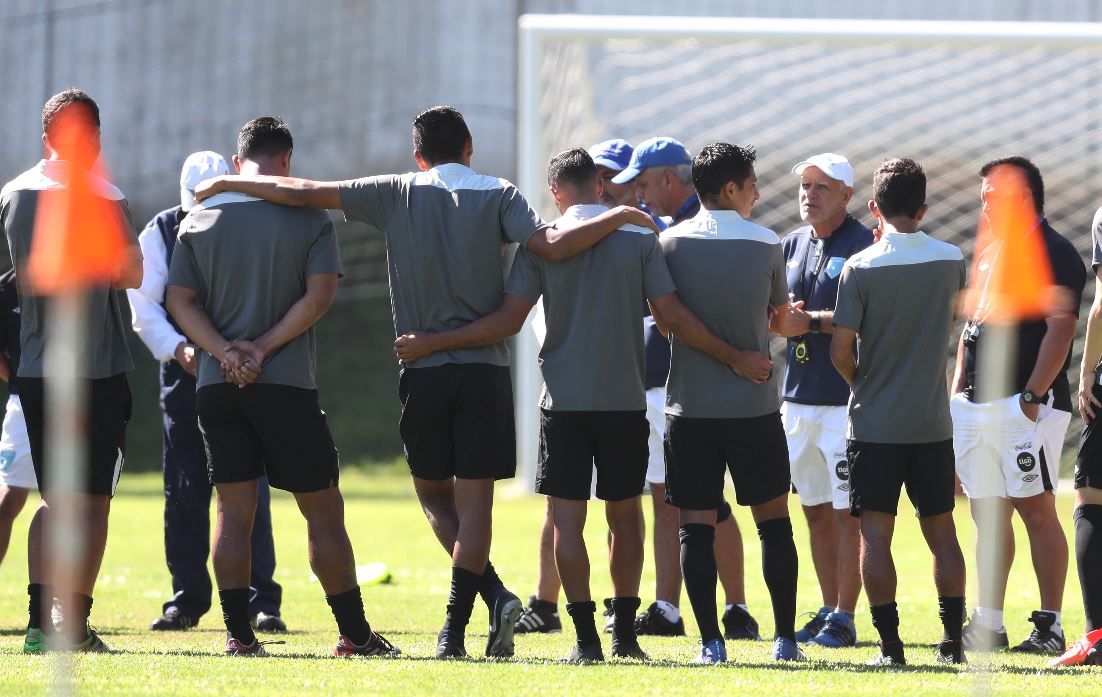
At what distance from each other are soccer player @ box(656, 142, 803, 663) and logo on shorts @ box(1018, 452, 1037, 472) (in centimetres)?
131

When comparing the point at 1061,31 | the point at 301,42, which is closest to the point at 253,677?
the point at 1061,31

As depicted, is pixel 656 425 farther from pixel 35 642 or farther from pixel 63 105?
pixel 63 105

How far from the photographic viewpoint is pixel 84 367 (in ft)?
20.9

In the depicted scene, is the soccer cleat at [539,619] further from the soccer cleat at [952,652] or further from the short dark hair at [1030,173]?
the short dark hair at [1030,173]

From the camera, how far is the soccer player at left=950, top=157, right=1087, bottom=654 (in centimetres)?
689

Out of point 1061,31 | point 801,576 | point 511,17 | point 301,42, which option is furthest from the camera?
point 301,42

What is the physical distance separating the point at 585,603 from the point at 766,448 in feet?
3.08

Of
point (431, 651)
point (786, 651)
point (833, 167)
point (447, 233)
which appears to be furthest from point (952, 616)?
point (447, 233)

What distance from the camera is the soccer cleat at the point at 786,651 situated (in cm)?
635

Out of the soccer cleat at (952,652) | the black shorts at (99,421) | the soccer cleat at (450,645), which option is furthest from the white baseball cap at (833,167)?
the black shorts at (99,421)

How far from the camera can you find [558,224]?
631 centimetres

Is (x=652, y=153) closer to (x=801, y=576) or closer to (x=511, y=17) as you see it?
(x=801, y=576)

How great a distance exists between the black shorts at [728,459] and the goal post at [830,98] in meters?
7.29

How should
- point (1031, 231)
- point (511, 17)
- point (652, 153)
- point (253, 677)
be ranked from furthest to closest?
1. point (511, 17)
2. point (652, 153)
3. point (1031, 231)
4. point (253, 677)
